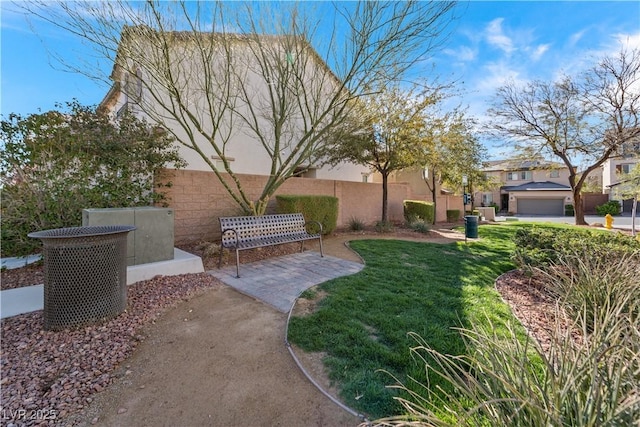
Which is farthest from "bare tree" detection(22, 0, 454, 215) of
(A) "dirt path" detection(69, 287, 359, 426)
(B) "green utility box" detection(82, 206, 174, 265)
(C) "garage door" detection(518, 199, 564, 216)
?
(C) "garage door" detection(518, 199, 564, 216)

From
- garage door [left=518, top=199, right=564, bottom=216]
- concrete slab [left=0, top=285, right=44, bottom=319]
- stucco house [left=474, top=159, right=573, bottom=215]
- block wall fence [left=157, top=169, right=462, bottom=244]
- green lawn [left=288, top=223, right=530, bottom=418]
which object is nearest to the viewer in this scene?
green lawn [left=288, top=223, right=530, bottom=418]

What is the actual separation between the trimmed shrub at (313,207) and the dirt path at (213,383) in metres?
4.61

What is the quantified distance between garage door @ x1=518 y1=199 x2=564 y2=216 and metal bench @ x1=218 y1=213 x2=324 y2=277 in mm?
35799

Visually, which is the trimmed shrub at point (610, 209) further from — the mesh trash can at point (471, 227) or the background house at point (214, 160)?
the background house at point (214, 160)

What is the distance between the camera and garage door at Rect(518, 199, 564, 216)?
31000 millimetres

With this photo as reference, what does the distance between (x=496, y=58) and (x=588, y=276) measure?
22.7ft

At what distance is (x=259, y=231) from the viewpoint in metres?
5.83

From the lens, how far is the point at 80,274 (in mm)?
2748

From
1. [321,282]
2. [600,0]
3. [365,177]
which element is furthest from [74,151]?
[365,177]

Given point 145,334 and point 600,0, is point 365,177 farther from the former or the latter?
point 145,334

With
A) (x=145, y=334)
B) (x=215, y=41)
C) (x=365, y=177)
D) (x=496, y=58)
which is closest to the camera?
(x=145, y=334)

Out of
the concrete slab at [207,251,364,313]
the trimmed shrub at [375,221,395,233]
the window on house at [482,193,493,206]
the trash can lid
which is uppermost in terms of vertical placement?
the window on house at [482,193,493,206]

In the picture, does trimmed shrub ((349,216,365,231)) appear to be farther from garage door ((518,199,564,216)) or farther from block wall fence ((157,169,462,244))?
garage door ((518,199,564,216))

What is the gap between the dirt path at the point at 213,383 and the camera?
1758 millimetres
